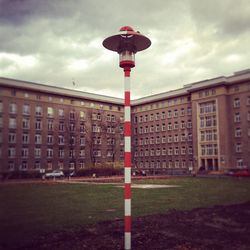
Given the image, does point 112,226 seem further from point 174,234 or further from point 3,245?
point 3,245

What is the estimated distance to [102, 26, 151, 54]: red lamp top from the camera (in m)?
6.06

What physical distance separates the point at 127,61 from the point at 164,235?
13.2 ft

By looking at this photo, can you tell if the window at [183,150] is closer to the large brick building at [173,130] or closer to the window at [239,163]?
the large brick building at [173,130]

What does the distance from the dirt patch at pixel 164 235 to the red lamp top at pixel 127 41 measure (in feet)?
13.2

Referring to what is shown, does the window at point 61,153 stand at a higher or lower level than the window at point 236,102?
lower

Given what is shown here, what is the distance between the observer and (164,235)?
7.16 m

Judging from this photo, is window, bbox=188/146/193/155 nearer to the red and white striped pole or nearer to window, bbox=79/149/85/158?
window, bbox=79/149/85/158

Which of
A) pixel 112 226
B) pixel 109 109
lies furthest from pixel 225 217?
pixel 109 109

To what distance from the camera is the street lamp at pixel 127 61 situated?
6.01 meters

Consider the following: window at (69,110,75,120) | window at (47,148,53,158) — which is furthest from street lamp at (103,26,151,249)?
window at (47,148,53,158)

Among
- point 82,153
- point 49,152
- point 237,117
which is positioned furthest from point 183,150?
point 49,152

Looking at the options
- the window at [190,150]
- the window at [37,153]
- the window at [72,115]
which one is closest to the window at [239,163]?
the window at [190,150]

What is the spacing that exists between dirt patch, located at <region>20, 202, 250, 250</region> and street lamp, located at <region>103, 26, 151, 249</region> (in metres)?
0.94

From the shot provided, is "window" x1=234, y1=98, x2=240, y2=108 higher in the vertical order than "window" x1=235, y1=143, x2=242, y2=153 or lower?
higher
